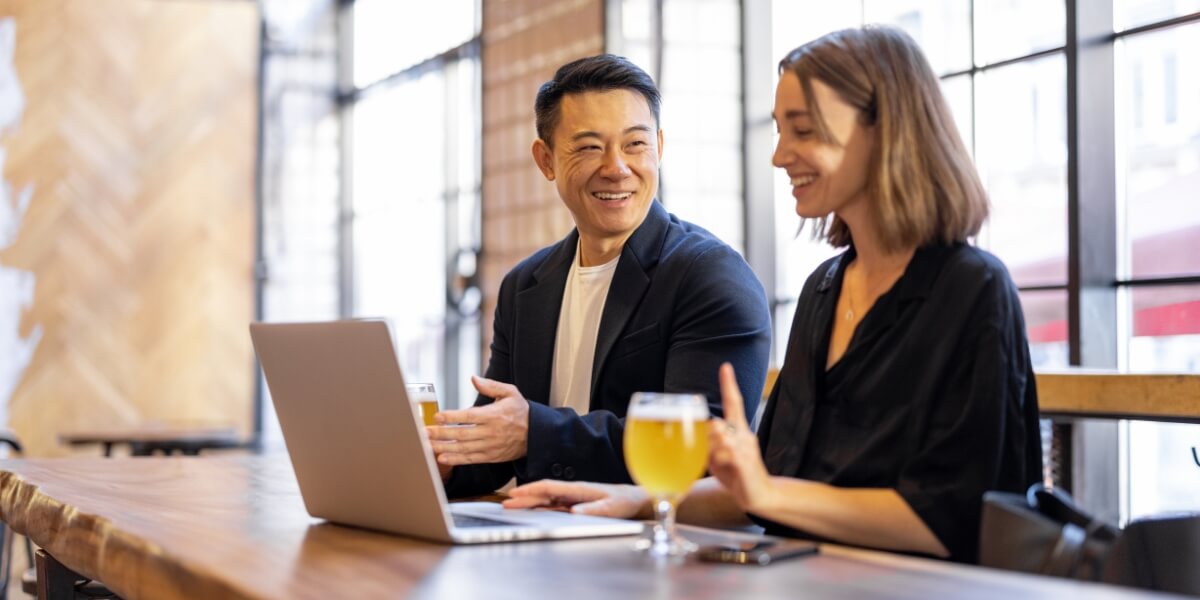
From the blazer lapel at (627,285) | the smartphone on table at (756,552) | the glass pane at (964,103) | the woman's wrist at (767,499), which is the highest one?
the glass pane at (964,103)

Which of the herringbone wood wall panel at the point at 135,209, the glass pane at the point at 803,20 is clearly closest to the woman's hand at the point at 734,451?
the glass pane at the point at 803,20

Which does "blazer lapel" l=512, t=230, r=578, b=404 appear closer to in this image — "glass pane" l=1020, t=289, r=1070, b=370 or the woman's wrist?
the woman's wrist

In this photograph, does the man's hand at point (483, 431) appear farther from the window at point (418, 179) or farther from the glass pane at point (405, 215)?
the glass pane at point (405, 215)

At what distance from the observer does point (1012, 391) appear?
4.31 feet

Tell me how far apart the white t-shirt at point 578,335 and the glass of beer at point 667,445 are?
998mm

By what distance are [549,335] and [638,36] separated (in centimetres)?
269

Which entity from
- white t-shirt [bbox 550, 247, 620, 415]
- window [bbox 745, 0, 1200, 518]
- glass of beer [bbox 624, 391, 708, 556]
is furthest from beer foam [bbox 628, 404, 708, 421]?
window [bbox 745, 0, 1200, 518]

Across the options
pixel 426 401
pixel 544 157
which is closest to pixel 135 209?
pixel 544 157

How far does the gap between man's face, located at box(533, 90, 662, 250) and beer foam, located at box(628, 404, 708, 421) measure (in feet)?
3.47

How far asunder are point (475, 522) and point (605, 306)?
802 millimetres

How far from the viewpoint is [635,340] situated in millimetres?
2006

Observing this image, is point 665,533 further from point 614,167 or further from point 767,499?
point 614,167

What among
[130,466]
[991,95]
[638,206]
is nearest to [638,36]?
[991,95]

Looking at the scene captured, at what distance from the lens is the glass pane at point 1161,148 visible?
3160 millimetres
